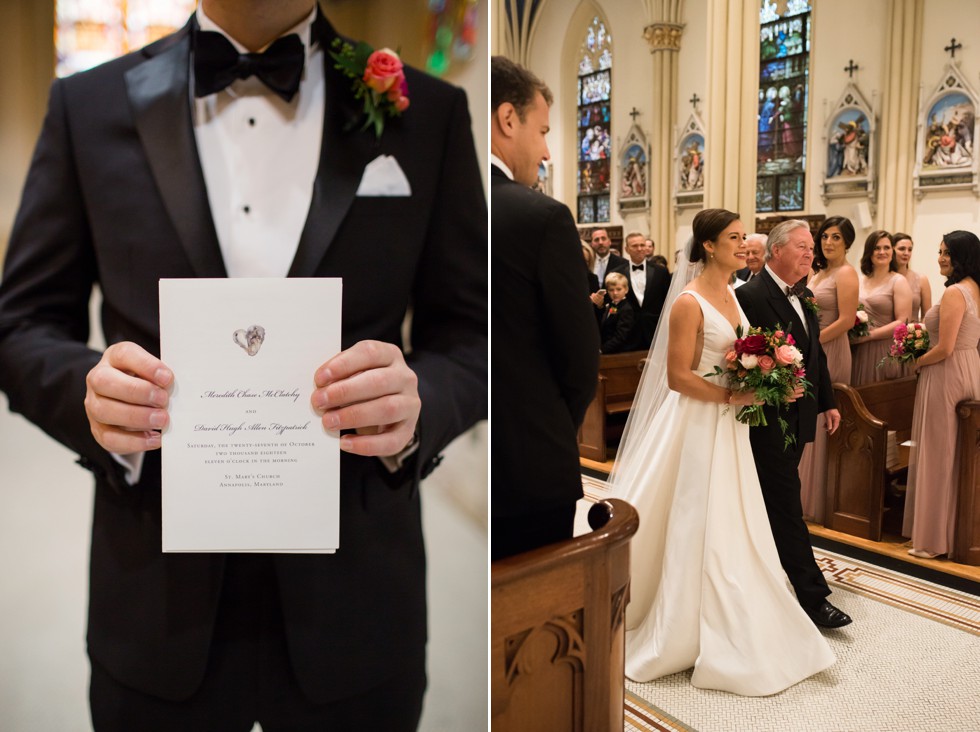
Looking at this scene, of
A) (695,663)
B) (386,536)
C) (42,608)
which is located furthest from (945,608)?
(42,608)

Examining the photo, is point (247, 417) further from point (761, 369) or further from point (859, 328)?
point (859, 328)

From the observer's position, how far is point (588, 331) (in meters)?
1.93

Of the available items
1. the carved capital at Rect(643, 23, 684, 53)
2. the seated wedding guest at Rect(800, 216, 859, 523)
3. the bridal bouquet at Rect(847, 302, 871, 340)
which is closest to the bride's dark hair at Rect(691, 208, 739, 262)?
the seated wedding guest at Rect(800, 216, 859, 523)

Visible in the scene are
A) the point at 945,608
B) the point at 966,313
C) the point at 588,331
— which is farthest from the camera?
the point at 966,313

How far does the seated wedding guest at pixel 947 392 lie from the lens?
16.1ft

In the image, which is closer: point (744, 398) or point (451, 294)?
point (451, 294)

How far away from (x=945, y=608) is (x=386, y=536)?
411 centimetres

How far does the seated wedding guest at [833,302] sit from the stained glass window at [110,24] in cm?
524

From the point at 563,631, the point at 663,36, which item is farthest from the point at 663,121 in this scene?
the point at 563,631

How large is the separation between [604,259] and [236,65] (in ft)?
22.3

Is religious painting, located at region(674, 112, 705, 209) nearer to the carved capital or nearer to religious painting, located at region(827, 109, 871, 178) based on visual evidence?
the carved capital

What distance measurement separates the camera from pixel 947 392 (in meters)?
4.95

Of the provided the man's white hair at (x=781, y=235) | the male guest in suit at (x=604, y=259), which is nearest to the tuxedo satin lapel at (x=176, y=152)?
the man's white hair at (x=781, y=235)

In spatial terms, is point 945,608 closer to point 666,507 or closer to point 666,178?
point 666,507
